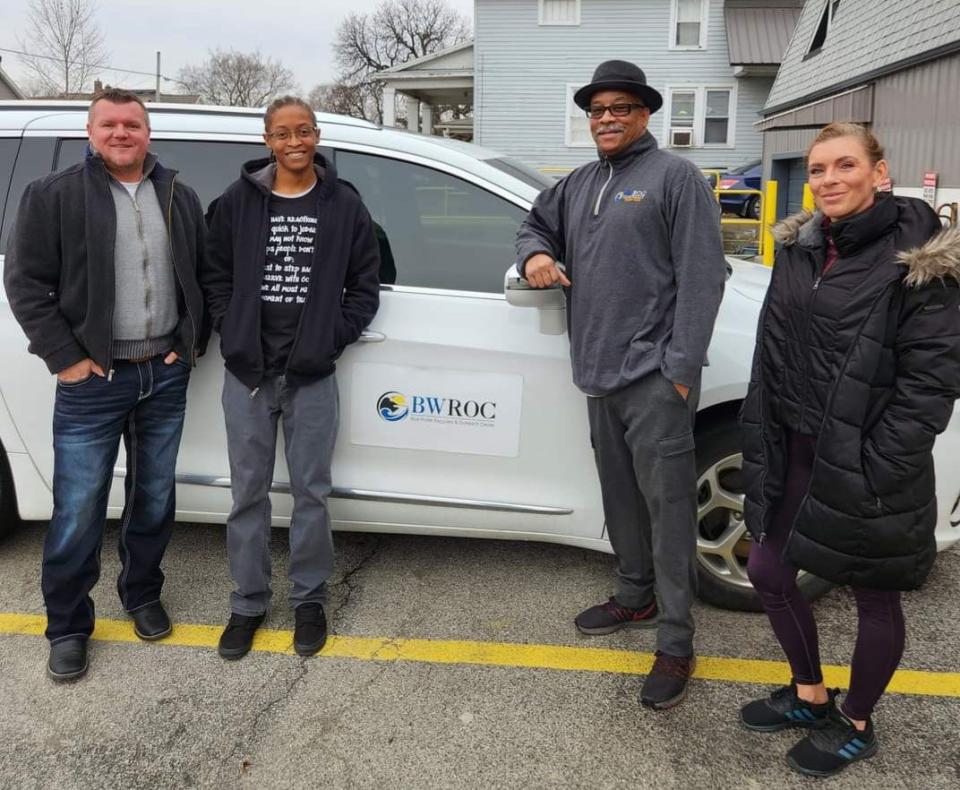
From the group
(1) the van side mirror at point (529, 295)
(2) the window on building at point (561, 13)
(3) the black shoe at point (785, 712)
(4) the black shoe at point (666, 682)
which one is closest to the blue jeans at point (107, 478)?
(1) the van side mirror at point (529, 295)

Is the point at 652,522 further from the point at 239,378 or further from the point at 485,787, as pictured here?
the point at 239,378

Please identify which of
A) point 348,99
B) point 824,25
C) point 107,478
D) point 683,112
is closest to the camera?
point 107,478

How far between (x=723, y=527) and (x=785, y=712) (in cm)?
78

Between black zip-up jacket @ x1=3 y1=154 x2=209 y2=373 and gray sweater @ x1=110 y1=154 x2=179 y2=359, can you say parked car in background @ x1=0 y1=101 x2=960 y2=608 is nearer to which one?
gray sweater @ x1=110 y1=154 x2=179 y2=359

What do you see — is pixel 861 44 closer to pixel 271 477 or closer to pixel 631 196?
pixel 631 196

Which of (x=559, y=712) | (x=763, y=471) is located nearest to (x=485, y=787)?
(x=559, y=712)

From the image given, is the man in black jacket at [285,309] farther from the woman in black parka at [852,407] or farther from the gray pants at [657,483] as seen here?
the woman in black parka at [852,407]

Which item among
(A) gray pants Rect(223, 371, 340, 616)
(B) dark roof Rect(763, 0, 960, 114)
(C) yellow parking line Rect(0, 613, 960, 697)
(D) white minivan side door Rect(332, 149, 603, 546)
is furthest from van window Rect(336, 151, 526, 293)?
(B) dark roof Rect(763, 0, 960, 114)

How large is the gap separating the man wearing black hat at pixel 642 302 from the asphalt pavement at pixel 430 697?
0.28 meters

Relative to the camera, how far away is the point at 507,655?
117 inches

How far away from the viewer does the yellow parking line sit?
111 inches

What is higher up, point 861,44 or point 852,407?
point 861,44

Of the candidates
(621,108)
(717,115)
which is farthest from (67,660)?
(717,115)

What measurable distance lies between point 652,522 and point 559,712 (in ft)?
2.15
